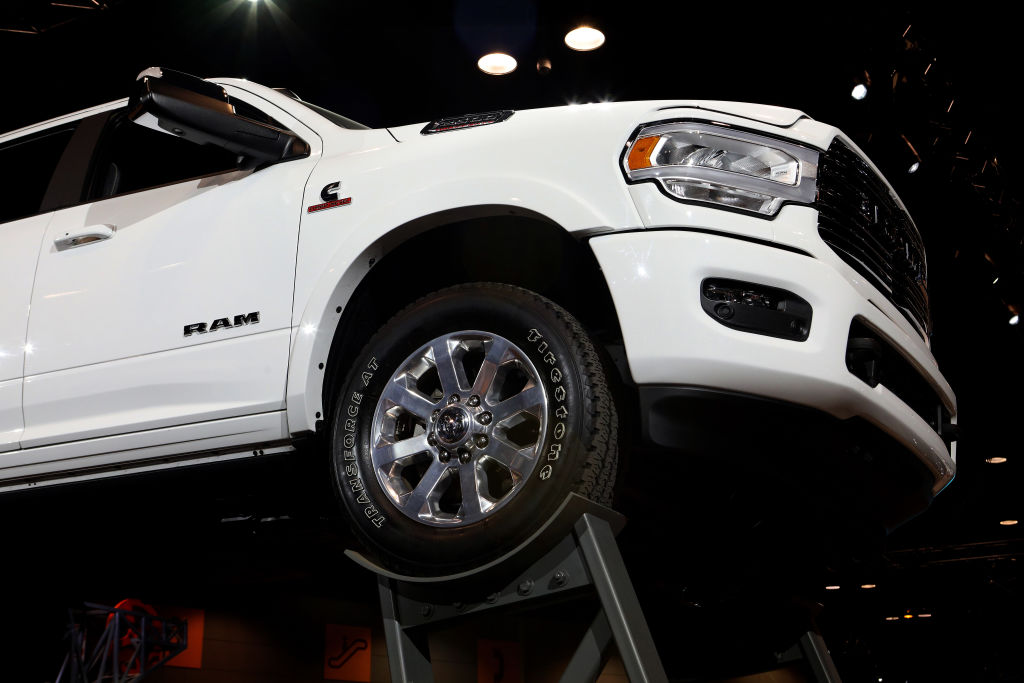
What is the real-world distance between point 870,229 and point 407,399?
4.62ft

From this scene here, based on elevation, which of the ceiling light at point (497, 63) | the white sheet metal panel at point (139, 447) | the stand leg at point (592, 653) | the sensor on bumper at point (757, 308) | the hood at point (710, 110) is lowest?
the stand leg at point (592, 653)

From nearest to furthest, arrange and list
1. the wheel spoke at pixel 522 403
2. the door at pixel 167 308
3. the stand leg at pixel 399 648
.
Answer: the wheel spoke at pixel 522 403 < the stand leg at pixel 399 648 < the door at pixel 167 308

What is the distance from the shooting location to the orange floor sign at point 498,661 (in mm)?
11492

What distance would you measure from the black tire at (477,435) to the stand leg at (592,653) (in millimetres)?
267

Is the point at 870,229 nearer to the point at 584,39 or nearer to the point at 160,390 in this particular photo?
the point at 160,390

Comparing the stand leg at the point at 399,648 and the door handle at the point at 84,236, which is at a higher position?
the door handle at the point at 84,236

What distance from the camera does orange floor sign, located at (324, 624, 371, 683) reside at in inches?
401

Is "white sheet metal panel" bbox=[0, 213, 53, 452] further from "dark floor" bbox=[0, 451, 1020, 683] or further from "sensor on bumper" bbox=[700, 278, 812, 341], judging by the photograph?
"sensor on bumper" bbox=[700, 278, 812, 341]

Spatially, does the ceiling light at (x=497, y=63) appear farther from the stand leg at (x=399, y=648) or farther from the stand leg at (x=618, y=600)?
the stand leg at (x=618, y=600)

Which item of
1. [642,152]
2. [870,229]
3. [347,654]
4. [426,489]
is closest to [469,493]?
[426,489]

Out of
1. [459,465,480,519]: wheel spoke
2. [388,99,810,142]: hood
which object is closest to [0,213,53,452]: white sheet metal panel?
[459,465,480,519]: wheel spoke

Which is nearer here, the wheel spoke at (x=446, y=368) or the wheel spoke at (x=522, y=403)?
the wheel spoke at (x=522, y=403)

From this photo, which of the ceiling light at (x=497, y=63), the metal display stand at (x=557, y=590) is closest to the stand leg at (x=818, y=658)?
the metal display stand at (x=557, y=590)

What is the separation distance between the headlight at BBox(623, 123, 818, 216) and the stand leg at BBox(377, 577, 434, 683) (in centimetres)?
127
